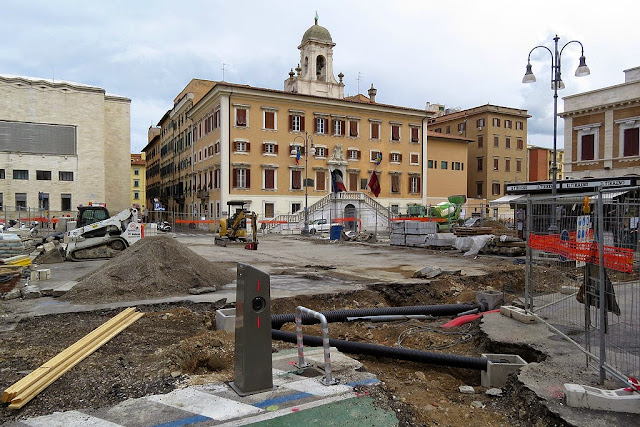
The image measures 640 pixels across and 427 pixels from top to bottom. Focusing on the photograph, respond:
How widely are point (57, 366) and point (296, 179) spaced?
41903 mm

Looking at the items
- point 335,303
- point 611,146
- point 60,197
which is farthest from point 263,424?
point 60,197

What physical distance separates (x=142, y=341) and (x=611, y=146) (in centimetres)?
3373

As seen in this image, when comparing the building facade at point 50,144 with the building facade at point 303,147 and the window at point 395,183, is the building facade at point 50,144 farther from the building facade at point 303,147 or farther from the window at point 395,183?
the window at point 395,183

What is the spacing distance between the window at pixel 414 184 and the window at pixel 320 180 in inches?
468

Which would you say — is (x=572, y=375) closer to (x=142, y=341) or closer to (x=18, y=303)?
(x=142, y=341)

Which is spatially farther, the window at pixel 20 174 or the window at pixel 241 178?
the window at pixel 20 174

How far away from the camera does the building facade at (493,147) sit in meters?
64.1

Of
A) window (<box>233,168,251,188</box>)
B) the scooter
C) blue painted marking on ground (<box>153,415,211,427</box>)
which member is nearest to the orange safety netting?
blue painted marking on ground (<box>153,415,211,427</box>)

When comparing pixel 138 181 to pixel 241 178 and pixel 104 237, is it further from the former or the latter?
pixel 104 237

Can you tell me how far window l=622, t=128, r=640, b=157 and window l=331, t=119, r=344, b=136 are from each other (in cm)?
2657

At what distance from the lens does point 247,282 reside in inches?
175

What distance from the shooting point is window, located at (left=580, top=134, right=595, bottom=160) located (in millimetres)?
32428

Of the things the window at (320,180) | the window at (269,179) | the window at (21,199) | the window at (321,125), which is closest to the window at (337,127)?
the window at (321,125)

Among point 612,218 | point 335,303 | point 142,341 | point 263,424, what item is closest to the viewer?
point 263,424
